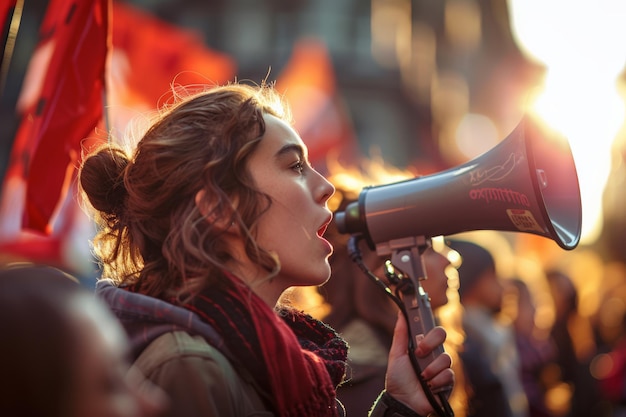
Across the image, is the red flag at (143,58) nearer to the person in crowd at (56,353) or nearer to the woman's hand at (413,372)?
the woman's hand at (413,372)

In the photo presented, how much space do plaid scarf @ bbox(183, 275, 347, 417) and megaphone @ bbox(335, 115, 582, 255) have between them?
0.63 metres

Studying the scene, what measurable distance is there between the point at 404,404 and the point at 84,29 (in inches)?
76.2

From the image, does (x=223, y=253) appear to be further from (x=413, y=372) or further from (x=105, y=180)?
(x=413, y=372)

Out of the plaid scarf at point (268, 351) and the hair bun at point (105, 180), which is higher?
the hair bun at point (105, 180)

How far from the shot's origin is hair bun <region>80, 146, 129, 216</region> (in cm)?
234

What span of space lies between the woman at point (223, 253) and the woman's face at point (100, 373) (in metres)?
0.50

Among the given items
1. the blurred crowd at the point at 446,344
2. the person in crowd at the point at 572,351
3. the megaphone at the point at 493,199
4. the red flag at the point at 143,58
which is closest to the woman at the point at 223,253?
the blurred crowd at the point at 446,344

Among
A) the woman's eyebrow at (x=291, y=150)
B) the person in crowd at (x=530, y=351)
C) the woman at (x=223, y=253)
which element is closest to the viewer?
the woman at (x=223, y=253)

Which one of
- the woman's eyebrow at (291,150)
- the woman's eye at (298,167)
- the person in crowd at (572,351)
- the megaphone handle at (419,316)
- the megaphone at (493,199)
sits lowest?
the person in crowd at (572,351)

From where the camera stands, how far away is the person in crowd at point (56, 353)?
47.7 inches

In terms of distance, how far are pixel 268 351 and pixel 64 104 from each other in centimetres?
A: 182

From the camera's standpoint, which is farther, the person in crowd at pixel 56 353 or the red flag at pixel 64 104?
the red flag at pixel 64 104

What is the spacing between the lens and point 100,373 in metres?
1.30

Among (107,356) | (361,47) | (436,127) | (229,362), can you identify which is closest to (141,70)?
(229,362)
